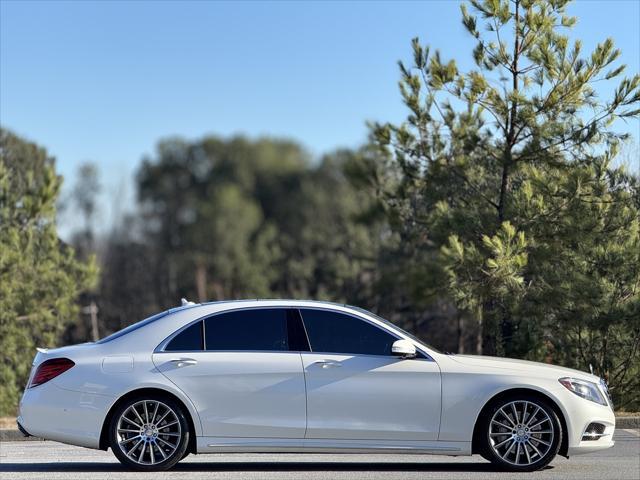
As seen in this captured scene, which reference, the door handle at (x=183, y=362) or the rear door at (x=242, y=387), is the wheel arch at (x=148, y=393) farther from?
the door handle at (x=183, y=362)

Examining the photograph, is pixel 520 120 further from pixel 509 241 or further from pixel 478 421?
pixel 478 421

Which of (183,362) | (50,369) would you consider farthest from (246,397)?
(50,369)

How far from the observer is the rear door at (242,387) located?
350 inches

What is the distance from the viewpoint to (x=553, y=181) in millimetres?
16562

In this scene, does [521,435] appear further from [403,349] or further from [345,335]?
[345,335]

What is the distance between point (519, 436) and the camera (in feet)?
29.2

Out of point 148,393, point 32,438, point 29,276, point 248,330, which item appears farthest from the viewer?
point 29,276

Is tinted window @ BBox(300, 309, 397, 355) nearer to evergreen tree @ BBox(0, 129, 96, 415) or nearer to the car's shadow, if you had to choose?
the car's shadow

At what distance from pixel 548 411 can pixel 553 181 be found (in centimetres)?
814

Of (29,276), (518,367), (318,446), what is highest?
(29,276)

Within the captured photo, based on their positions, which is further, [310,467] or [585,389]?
[310,467]

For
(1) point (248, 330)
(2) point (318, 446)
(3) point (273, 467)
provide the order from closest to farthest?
(2) point (318, 446), (1) point (248, 330), (3) point (273, 467)

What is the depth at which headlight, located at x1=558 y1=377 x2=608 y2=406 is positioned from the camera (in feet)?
29.8

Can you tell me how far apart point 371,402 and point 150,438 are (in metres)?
1.86
